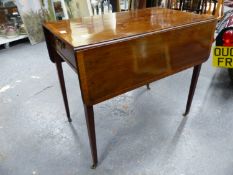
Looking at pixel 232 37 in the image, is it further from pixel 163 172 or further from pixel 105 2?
pixel 105 2

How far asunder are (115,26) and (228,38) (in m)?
0.94

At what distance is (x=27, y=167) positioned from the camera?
4.05 feet

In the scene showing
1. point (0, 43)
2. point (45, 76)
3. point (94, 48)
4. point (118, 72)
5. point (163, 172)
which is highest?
point (94, 48)

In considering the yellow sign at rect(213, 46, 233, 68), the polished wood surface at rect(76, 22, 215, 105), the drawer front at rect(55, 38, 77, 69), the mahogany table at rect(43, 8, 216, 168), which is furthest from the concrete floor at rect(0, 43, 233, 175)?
the drawer front at rect(55, 38, 77, 69)

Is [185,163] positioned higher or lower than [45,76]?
lower

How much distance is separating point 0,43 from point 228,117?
2.96m

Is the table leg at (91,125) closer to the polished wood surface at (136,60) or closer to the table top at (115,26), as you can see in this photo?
the polished wood surface at (136,60)

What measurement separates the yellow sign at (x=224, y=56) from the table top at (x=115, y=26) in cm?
39

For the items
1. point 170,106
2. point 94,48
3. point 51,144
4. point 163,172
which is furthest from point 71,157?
point 170,106

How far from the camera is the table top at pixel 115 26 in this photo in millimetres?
874

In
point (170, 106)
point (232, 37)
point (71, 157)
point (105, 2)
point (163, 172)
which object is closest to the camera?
point (163, 172)

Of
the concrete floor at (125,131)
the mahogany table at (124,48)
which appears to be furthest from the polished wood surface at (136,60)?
the concrete floor at (125,131)

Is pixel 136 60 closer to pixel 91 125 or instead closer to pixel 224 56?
pixel 91 125

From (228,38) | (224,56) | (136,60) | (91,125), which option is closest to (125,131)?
(91,125)
